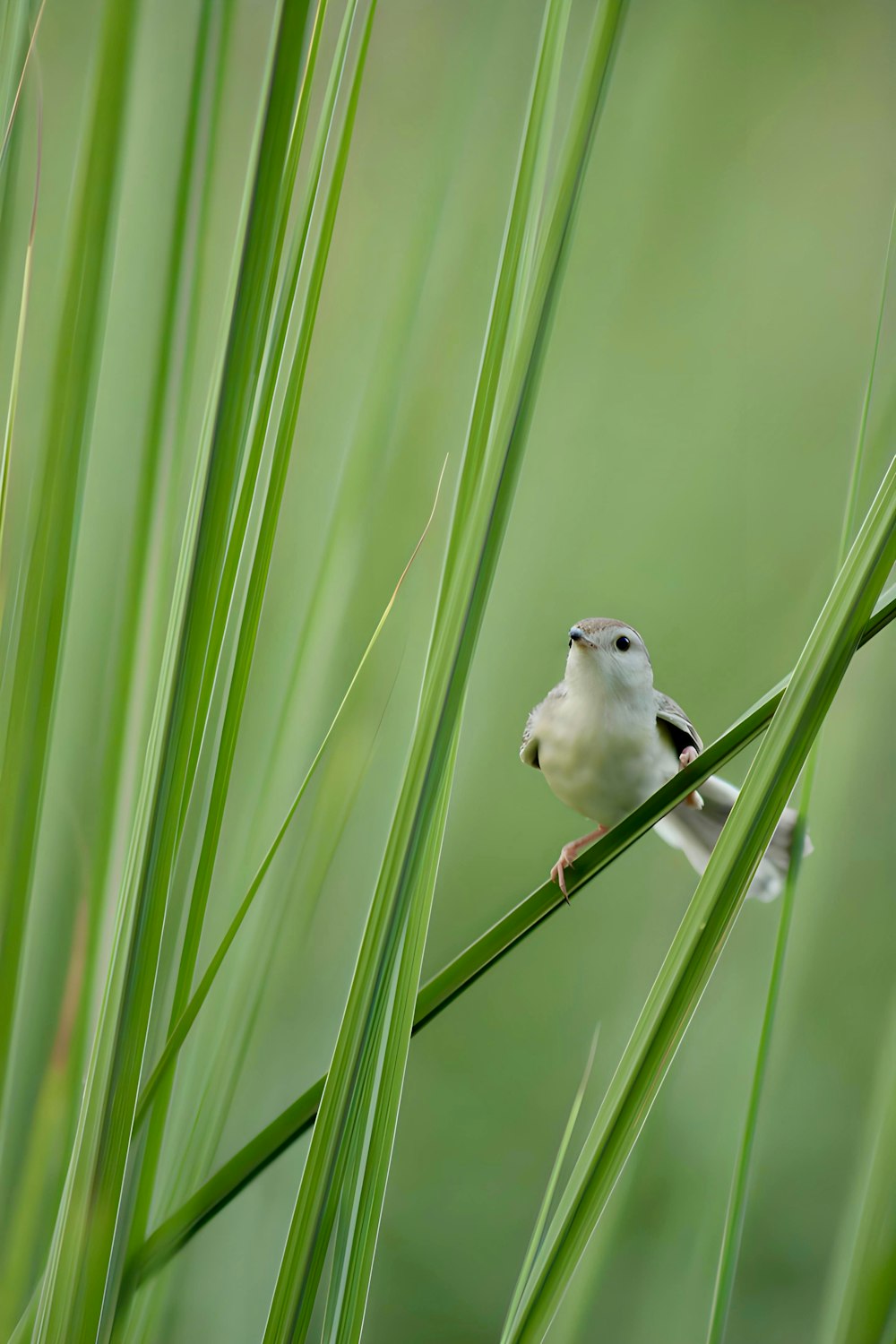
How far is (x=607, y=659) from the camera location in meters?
0.77

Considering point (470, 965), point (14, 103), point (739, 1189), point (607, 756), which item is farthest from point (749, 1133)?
point (14, 103)

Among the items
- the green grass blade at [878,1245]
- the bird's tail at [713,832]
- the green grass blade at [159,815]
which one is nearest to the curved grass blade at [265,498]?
the green grass blade at [159,815]

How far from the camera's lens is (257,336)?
30 cm

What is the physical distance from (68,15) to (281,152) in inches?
29.9

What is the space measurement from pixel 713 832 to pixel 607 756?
0.36ft

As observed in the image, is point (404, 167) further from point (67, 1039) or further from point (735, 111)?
point (67, 1039)

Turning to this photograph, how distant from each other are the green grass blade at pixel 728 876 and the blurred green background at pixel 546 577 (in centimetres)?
24

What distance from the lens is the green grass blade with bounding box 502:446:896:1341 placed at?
10.9 inches

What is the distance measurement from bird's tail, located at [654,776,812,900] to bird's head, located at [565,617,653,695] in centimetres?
10

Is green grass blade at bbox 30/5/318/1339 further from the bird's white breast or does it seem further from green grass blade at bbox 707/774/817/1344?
the bird's white breast

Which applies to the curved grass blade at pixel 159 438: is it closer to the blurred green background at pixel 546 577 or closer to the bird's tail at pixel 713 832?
the blurred green background at pixel 546 577

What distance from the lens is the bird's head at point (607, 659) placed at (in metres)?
0.76

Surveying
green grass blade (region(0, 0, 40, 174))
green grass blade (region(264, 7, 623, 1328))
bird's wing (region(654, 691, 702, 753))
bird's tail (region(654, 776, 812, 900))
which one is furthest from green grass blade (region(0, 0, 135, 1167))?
bird's wing (region(654, 691, 702, 753))

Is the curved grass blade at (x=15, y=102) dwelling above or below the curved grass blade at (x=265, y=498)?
above
